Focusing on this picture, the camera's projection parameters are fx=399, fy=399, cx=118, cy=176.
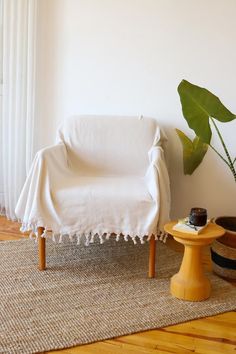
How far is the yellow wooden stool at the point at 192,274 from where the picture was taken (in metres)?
1.81

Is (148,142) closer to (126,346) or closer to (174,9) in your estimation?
(174,9)

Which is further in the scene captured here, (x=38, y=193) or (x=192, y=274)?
(x=38, y=193)

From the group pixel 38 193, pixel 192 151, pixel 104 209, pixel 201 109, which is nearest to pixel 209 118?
pixel 201 109

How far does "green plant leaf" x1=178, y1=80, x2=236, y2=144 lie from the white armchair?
0.27 m

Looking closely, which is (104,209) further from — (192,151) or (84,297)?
(192,151)

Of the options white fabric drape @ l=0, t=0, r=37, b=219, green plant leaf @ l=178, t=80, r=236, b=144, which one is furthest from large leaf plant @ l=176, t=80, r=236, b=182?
white fabric drape @ l=0, t=0, r=37, b=219

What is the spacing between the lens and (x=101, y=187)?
2025 millimetres

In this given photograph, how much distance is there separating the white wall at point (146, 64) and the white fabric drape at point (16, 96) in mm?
106

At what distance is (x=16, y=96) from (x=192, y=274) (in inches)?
65.7

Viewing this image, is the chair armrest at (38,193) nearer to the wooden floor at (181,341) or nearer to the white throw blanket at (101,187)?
the white throw blanket at (101,187)

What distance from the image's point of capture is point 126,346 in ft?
4.86

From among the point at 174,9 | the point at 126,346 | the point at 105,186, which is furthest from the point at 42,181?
the point at 174,9

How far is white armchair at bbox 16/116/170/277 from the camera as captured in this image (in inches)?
75.4

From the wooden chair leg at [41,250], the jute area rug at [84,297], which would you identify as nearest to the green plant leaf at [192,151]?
the jute area rug at [84,297]
